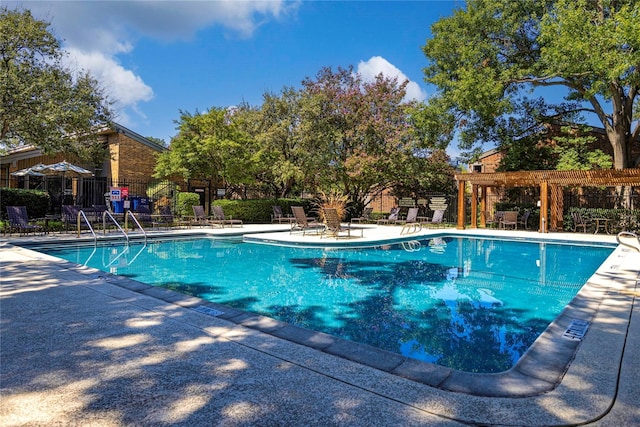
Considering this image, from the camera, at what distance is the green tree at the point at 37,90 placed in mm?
11336

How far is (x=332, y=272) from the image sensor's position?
7.23m

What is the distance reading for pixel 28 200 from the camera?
14289mm

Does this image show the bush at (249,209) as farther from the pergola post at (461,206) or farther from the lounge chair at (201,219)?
the pergola post at (461,206)

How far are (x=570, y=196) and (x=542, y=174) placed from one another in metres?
3.88

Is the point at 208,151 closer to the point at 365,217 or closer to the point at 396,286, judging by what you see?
the point at 365,217

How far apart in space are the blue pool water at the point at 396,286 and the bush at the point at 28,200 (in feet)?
19.5

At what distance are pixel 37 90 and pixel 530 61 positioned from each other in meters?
18.6

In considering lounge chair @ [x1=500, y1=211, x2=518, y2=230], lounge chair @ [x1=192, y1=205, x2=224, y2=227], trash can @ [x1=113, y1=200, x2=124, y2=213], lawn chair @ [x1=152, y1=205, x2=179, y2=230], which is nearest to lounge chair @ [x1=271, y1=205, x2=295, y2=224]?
lounge chair @ [x1=192, y1=205, x2=224, y2=227]

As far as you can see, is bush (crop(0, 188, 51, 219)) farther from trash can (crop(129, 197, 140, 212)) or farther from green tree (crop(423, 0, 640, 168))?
green tree (crop(423, 0, 640, 168))

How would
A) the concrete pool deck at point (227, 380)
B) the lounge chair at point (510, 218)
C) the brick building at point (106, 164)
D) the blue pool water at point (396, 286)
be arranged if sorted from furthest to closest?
the brick building at point (106, 164), the lounge chair at point (510, 218), the blue pool water at point (396, 286), the concrete pool deck at point (227, 380)

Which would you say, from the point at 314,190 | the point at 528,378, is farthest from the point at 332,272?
the point at 314,190

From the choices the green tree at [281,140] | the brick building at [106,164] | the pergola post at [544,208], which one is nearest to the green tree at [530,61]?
the pergola post at [544,208]

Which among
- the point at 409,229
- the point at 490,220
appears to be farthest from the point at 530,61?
the point at 409,229

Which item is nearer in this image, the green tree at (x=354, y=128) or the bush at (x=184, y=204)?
the bush at (x=184, y=204)
